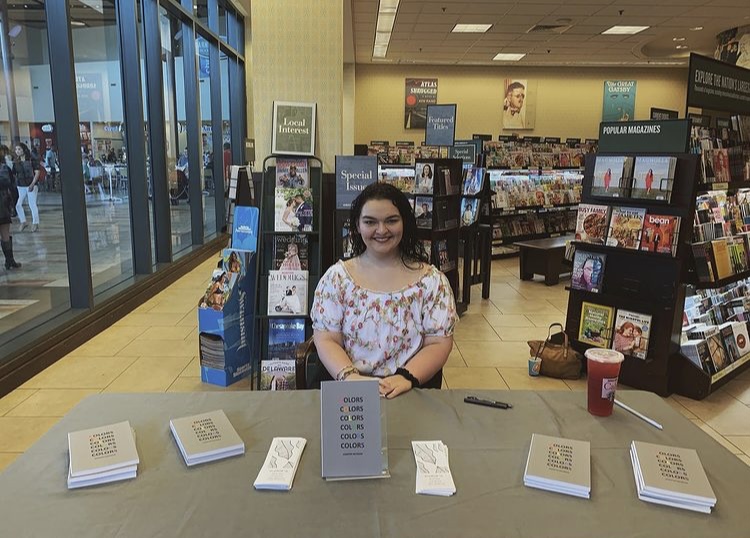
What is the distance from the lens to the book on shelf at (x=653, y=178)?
3.49 meters

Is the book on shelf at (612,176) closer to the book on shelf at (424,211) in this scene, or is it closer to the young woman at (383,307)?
the book on shelf at (424,211)

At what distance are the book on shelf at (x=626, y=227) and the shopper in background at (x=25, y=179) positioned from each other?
4.46 m

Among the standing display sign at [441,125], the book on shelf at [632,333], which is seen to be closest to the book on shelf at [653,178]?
the book on shelf at [632,333]

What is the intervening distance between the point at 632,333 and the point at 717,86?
1783mm

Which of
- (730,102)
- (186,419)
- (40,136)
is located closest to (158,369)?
(40,136)

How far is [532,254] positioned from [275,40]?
14.5 feet

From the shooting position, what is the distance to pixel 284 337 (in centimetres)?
382

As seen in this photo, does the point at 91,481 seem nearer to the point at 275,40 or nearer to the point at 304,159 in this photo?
the point at 304,159

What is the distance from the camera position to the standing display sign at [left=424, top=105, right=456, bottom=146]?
19.9ft

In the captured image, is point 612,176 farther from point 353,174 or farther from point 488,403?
point 488,403

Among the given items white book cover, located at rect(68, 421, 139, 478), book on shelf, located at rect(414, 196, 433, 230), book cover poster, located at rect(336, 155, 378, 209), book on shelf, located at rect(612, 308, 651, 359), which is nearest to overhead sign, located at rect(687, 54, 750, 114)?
book on shelf, located at rect(612, 308, 651, 359)

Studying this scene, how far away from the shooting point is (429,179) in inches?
203

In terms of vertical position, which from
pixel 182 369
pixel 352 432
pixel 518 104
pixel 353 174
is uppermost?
pixel 518 104

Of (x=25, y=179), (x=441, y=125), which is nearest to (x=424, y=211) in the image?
(x=441, y=125)
